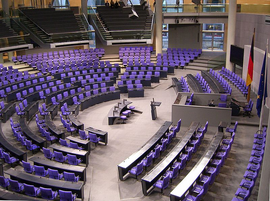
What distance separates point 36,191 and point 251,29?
20.0 metres

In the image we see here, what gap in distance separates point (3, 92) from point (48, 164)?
941 cm

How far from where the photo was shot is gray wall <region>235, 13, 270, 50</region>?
22422 millimetres

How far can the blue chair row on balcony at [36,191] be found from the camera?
32.6 ft

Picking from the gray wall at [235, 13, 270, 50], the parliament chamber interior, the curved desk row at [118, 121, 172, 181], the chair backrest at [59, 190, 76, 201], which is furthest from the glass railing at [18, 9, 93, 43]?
the chair backrest at [59, 190, 76, 201]

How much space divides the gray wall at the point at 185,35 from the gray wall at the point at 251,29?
17.3ft

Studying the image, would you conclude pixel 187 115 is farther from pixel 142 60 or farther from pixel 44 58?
pixel 44 58

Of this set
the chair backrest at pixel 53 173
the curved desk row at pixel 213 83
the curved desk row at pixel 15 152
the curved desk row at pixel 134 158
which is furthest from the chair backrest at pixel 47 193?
the curved desk row at pixel 213 83

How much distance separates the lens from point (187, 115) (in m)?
16.5

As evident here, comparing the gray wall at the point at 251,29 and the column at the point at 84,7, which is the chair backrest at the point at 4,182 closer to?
the gray wall at the point at 251,29

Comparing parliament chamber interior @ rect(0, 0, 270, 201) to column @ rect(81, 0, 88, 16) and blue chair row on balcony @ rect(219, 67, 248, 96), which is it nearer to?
blue chair row on balcony @ rect(219, 67, 248, 96)

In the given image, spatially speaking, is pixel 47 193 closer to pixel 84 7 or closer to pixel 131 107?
pixel 131 107

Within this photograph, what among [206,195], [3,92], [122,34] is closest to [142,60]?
[122,34]

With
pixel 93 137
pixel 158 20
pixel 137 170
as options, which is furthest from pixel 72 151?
pixel 158 20

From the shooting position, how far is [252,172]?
36.2ft
